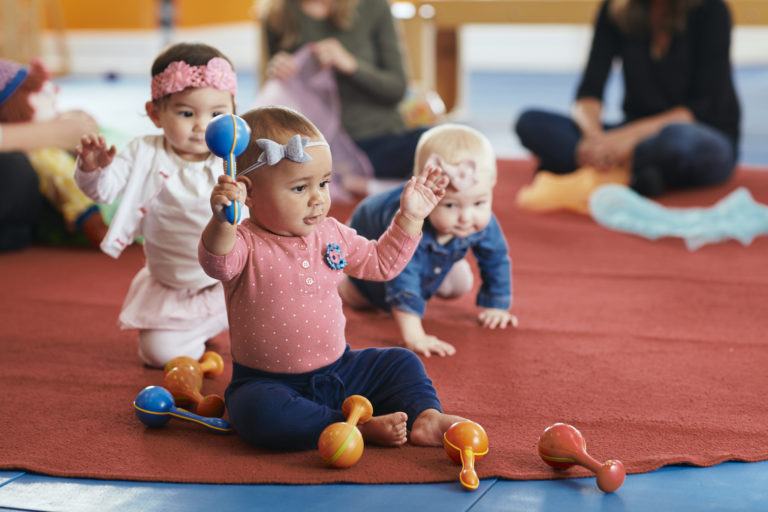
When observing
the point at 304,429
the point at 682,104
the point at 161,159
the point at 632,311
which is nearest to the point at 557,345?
the point at 632,311

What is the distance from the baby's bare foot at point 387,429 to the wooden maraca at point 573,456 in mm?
176

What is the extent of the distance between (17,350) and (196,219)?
0.42 meters

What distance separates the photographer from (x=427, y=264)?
1635 millimetres

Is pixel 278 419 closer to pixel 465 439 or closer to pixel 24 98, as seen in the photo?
pixel 465 439

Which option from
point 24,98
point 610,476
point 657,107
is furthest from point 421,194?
point 657,107

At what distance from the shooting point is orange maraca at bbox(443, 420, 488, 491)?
3.58 feet

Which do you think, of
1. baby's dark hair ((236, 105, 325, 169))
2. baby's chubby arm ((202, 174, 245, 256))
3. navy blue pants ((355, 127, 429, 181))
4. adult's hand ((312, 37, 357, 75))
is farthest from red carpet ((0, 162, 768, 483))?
adult's hand ((312, 37, 357, 75))

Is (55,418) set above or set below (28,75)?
below

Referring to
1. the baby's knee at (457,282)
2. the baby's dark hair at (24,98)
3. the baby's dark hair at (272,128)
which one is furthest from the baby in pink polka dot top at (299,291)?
the baby's dark hair at (24,98)

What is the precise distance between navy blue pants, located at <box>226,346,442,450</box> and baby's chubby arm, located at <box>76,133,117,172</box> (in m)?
0.39

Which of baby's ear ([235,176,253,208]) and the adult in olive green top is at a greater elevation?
baby's ear ([235,176,253,208])

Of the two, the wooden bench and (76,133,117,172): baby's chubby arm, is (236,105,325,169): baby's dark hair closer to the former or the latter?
(76,133,117,172): baby's chubby arm

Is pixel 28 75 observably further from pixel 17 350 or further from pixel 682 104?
pixel 682 104

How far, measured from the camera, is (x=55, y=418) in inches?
51.3
